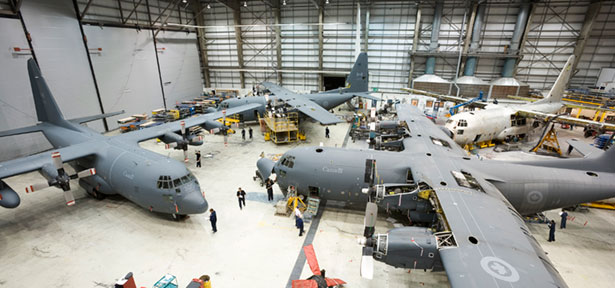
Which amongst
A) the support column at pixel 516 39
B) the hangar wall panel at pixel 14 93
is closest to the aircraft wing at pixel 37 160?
the hangar wall panel at pixel 14 93

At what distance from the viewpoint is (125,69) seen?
31.8 m

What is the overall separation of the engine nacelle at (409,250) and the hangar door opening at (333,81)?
125 feet


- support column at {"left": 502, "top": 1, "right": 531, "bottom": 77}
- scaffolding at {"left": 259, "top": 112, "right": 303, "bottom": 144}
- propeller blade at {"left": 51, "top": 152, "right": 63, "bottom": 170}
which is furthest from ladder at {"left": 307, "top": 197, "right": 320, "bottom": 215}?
support column at {"left": 502, "top": 1, "right": 531, "bottom": 77}

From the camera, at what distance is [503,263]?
295 inches

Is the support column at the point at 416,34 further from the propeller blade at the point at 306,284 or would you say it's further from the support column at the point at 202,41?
the propeller blade at the point at 306,284

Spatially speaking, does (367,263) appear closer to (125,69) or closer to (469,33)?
(125,69)

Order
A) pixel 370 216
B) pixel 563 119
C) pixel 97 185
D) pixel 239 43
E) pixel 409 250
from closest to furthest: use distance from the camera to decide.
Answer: pixel 409 250 → pixel 370 216 → pixel 97 185 → pixel 563 119 → pixel 239 43

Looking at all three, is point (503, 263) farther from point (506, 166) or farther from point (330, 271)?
point (506, 166)

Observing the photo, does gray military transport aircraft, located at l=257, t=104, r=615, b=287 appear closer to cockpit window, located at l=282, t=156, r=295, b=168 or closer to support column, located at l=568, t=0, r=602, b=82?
cockpit window, located at l=282, t=156, r=295, b=168

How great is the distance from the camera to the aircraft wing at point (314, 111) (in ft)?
74.0

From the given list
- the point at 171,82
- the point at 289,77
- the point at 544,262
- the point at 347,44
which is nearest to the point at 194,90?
the point at 171,82

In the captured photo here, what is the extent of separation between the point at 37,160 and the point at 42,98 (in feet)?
23.6

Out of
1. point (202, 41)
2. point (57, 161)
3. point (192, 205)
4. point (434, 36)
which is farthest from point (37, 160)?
point (434, 36)

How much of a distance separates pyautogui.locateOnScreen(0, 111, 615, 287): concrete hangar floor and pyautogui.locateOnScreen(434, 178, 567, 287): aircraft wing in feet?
11.5
